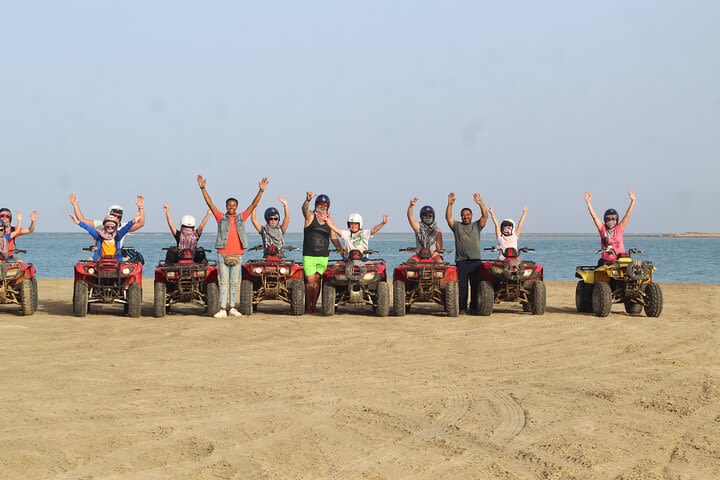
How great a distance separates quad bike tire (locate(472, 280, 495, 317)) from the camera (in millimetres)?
13961

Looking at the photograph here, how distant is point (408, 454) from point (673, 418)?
8.03 feet

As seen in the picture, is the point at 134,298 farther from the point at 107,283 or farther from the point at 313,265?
the point at 313,265

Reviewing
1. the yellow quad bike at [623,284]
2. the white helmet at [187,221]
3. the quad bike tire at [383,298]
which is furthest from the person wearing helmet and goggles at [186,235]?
the yellow quad bike at [623,284]

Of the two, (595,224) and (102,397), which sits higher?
(595,224)

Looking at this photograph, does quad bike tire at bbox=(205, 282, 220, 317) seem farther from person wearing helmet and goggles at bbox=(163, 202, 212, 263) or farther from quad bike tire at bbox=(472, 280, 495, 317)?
quad bike tire at bbox=(472, 280, 495, 317)

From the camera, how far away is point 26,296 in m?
13.6

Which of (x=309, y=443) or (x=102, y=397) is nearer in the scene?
(x=309, y=443)

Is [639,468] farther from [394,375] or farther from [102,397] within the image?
[102,397]

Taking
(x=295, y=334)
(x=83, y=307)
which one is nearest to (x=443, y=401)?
(x=295, y=334)

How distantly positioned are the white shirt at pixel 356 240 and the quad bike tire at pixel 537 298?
282 cm

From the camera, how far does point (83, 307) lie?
13594mm

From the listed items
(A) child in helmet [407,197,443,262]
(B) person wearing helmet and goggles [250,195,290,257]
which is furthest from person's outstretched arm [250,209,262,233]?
(A) child in helmet [407,197,443,262]

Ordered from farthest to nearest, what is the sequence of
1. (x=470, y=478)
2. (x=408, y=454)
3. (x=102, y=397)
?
(x=102, y=397) < (x=408, y=454) < (x=470, y=478)

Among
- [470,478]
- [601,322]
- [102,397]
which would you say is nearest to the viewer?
[470,478]
